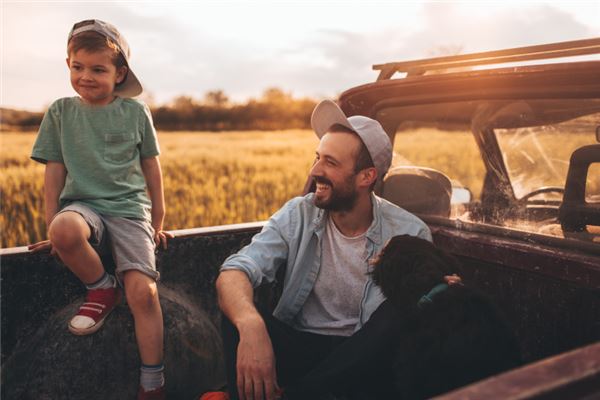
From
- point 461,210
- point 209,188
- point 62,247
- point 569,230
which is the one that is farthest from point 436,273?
point 209,188

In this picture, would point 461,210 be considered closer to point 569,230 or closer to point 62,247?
point 569,230

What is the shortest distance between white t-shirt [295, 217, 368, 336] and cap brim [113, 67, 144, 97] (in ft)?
3.42

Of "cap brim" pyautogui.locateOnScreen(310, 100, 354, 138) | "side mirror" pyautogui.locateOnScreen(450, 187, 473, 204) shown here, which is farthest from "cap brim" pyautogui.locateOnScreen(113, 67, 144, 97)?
"side mirror" pyautogui.locateOnScreen(450, 187, 473, 204)

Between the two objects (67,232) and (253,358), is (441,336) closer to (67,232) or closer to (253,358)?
(253,358)

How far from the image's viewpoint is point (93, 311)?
2.22m

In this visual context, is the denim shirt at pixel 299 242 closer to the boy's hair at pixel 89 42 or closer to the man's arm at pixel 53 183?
the man's arm at pixel 53 183

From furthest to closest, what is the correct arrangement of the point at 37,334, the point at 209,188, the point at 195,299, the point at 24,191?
1. the point at 209,188
2. the point at 24,191
3. the point at 195,299
4. the point at 37,334

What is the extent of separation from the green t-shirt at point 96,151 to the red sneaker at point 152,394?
0.69 metres

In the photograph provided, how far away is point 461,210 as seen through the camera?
268 centimetres

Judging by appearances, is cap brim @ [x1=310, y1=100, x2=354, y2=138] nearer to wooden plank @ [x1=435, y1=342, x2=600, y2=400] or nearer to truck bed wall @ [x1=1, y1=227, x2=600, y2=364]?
truck bed wall @ [x1=1, y1=227, x2=600, y2=364]

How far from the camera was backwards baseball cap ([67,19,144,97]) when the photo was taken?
228 cm

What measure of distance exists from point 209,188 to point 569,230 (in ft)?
18.2

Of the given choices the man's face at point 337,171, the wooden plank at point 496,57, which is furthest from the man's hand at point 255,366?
the wooden plank at point 496,57

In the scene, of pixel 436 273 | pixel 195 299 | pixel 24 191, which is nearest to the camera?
pixel 436 273
